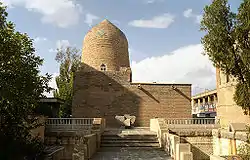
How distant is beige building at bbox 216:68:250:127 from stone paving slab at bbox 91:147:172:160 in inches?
307

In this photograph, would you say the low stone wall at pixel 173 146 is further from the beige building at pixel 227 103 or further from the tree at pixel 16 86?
the beige building at pixel 227 103

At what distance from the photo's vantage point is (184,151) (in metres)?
9.85

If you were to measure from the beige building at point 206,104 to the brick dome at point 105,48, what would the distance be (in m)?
16.6

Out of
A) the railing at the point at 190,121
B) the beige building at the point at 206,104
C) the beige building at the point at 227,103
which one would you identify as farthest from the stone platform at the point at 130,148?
the beige building at the point at 206,104

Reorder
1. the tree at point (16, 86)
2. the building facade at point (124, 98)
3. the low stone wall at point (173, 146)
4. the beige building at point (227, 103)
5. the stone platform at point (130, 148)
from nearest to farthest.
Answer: the tree at point (16, 86), the low stone wall at point (173, 146), the stone platform at point (130, 148), the beige building at point (227, 103), the building facade at point (124, 98)

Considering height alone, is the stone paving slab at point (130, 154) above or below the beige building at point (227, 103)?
below

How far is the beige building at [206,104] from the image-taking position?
38.4 metres

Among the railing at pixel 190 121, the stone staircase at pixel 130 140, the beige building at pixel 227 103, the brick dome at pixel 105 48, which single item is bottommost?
the stone staircase at pixel 130 140

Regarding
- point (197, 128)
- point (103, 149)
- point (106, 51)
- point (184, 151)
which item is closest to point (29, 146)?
point (103, 149)

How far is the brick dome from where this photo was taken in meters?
27.7

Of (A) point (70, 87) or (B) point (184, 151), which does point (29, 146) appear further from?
(A) point (70, 87)

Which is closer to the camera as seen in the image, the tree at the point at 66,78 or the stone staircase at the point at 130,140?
the stone staircase at the point at 130,140

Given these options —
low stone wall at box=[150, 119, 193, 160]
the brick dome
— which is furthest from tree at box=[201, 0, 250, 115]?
the brick dome

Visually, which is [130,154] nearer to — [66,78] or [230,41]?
[230,41]
